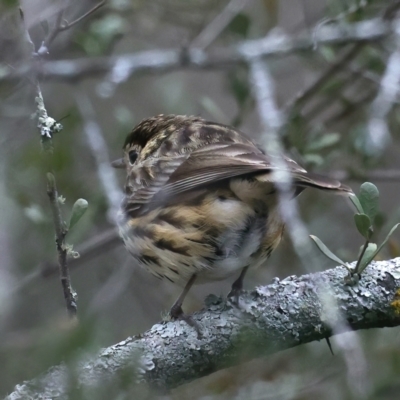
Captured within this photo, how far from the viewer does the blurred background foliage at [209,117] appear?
12.0 ft

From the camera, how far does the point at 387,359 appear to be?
3477 mm

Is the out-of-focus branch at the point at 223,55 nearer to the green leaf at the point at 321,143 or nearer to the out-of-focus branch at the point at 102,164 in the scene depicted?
the out-of-focus branch at the point at 102,164

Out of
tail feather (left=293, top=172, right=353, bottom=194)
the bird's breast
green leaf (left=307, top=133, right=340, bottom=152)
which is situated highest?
green leaf (left=307, top=133, right=340, bottom=152)

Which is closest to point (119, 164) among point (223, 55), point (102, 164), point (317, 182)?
point (102, 164)

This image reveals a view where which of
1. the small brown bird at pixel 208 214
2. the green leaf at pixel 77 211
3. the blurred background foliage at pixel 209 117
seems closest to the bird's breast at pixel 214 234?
the small brown bird at pixel 208 214

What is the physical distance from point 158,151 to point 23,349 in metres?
2.65

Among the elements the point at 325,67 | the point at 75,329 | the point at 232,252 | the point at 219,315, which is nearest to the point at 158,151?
the point at 232,252

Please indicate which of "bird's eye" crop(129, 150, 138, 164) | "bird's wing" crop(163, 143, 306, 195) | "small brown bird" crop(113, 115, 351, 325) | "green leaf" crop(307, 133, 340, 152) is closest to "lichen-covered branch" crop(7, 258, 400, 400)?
"small brown bird" crop(113, 115, 351, 325)

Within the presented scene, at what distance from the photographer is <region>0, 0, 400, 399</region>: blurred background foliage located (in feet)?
12.0

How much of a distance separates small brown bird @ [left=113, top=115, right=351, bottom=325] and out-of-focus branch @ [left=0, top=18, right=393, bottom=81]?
3.24 ft

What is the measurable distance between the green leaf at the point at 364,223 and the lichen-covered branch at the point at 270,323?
27 centimetres

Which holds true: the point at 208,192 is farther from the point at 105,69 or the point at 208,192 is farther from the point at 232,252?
the point at 105,69

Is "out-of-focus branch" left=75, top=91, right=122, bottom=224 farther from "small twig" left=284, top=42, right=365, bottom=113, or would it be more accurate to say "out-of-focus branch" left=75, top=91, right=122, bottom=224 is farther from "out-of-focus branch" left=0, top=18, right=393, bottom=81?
"small twig" left=284, top=42, right=365, bottom=113

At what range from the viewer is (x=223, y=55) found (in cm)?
560
